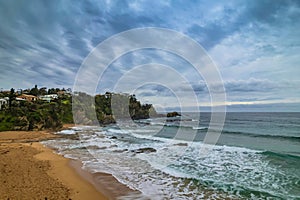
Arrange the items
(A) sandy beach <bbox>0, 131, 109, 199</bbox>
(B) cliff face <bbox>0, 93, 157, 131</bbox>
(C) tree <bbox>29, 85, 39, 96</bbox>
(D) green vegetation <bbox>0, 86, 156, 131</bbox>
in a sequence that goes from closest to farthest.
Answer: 1. (A) sandy beach <bbox>0, 131, 109, 199</bbox>
2. (B) cliff face <bbox>0, 93, 157, 131</bbox>
3. (D) green vegetation <bbox>0, 86, 156, 131</bbox>
4. (C) tree <bbox>29, 85, 39, 96</bbox>

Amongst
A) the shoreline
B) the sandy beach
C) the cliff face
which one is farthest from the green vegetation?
the shoreline

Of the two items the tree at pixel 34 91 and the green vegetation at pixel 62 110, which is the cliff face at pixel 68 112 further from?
the tree at pixel 34 91

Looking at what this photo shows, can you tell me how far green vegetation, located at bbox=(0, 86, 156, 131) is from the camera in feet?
96.1

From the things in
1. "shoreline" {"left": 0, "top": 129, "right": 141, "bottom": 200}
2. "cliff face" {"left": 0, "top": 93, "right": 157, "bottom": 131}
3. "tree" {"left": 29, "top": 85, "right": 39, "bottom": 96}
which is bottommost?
"shoreline" {"left": 0, "top": 129, "right": 141, "bottom": 200}

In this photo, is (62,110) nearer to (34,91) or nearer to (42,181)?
(34,91)

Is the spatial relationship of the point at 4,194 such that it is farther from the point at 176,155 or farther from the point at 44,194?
the point at 176,155

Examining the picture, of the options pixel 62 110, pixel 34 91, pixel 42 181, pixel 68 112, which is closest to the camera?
pixel 42 181

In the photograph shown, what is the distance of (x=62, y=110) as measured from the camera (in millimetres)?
41125

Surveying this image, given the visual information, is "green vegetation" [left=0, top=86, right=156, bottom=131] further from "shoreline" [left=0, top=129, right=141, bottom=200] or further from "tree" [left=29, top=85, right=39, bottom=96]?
"shoreline" [left=0, top=129, right=141, bottom=200]

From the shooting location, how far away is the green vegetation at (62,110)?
96.1 ft

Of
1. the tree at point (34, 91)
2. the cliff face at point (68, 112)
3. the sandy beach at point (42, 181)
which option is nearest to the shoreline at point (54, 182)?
the sandy beach at point (42, 181)

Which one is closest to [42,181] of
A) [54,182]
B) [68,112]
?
[54,182]

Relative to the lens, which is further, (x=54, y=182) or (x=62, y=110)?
(x=62, y=110)

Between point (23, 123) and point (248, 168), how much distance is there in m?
29.6
